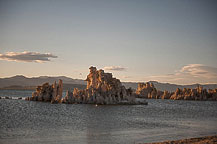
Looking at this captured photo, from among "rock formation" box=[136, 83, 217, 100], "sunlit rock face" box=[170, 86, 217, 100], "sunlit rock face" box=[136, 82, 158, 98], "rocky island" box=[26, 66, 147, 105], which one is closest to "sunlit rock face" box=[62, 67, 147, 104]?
"rocky island" box=[26, 66, 147, 105]

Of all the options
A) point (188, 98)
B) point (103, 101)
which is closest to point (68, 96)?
point (103, 101)

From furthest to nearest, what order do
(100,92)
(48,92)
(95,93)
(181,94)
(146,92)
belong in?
(146,92), (181,94), (48,92), (100,92), (95,93)

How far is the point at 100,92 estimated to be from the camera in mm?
63719

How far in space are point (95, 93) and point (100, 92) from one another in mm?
1641

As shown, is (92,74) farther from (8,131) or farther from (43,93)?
(8,131)

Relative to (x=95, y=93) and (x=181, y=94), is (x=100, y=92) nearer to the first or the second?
(x=95, y=93)

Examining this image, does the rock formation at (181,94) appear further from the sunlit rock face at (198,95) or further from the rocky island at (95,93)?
the rocky island at (95,93)

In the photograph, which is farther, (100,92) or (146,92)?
(146,92)

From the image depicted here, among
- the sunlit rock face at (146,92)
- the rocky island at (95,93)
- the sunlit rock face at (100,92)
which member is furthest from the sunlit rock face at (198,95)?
the sunlit rock face at (100,92)

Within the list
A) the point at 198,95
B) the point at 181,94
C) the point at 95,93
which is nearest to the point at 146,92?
the point at 181,94

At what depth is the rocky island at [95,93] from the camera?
61438 mm

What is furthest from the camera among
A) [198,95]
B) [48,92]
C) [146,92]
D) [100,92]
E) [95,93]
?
[146,92]

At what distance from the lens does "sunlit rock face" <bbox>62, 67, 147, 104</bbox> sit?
61500 mm

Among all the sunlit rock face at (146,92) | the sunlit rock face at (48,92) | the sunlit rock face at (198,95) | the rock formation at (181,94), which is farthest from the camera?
the sunlit rock face at (146,92)
